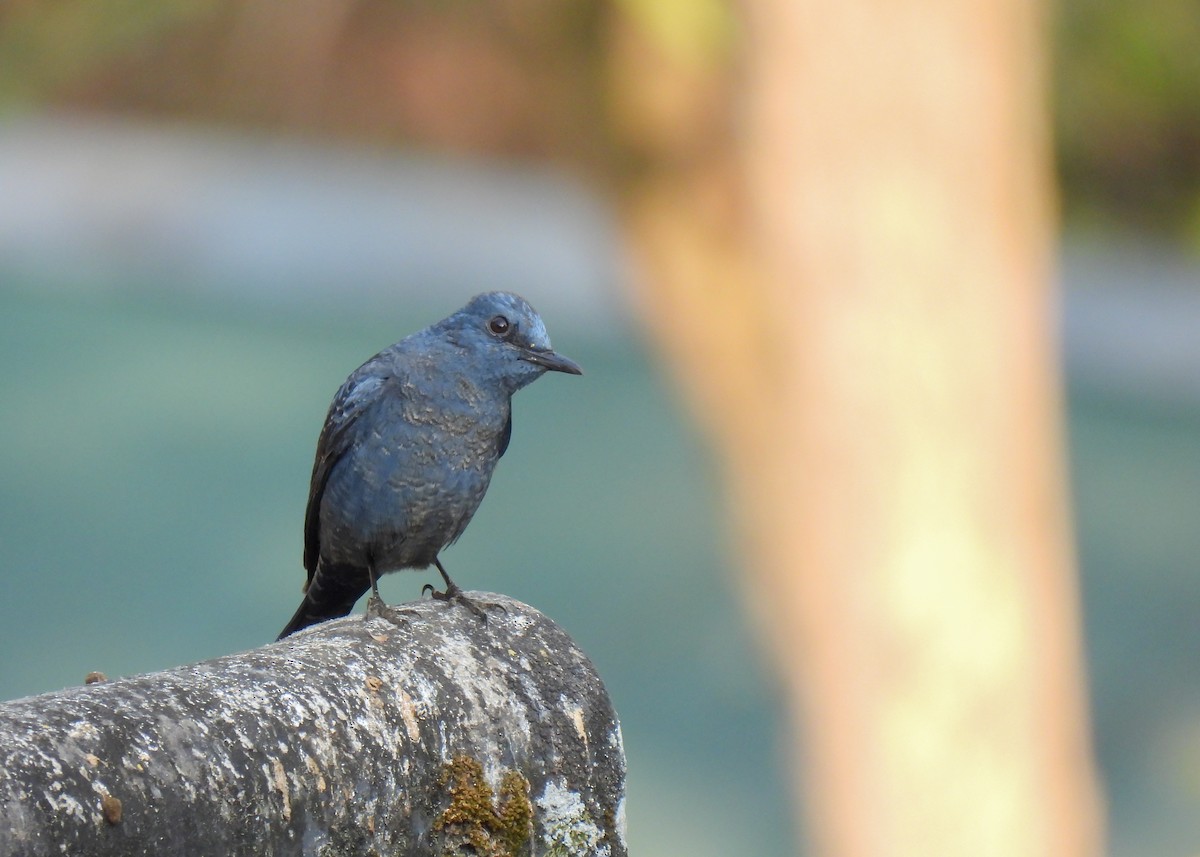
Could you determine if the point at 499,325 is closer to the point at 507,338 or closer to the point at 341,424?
the point at 507,338

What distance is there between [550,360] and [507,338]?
0.39 feet

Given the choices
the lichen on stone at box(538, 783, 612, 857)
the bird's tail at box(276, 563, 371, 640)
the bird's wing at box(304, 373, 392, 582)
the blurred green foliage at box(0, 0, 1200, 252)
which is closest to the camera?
the lichen on stone at box(538, 783, 612, 857)

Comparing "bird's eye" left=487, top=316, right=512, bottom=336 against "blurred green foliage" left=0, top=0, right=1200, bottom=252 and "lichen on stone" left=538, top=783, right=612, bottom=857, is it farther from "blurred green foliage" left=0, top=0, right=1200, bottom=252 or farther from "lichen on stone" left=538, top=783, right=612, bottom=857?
"blurred green foliage" left=0, top=0, right=1200, bottom=252

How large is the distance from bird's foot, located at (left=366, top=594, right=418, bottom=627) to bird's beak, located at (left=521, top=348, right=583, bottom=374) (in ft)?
2.11

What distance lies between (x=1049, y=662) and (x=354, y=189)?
8.53 meters

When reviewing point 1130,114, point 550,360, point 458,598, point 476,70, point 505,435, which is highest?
point 476,70

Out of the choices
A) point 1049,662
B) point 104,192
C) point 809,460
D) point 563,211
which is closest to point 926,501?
point 809,460

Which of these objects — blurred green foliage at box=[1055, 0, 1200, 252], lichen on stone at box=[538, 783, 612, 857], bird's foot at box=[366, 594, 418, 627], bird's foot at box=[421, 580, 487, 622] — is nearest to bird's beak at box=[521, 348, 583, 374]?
bird's foot at box=[421, 580, 487, 622]

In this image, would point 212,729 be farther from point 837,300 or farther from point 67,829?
point 837,300

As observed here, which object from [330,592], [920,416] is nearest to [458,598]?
[330,592]

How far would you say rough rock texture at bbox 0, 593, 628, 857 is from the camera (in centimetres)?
156

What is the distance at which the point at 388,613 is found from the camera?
7.91 feet

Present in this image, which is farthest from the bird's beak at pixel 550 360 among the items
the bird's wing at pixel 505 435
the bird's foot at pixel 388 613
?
the bird's foot at pixel 388 613

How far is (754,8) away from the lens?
19.4ft
